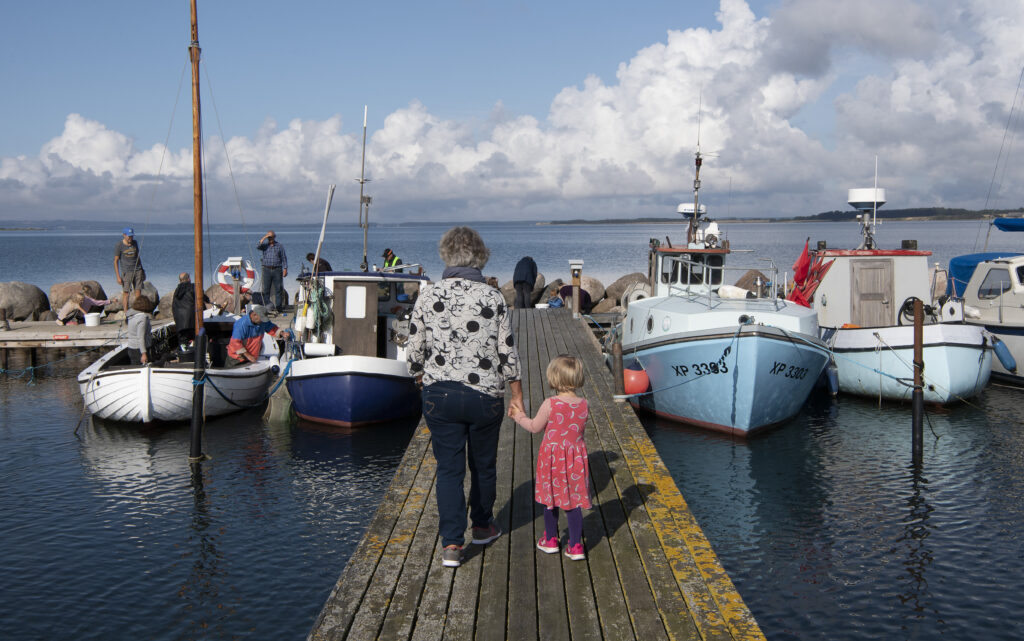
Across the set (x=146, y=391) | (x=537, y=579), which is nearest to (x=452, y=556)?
(x=537, y=579)

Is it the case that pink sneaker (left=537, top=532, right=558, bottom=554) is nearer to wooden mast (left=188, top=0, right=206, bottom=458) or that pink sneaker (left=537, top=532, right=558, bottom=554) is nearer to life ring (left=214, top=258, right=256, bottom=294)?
wooden mast (left=188, top=0, right=206, bottom=458)

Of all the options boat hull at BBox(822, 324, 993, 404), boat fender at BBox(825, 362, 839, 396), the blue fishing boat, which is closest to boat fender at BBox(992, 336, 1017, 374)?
boat hull at BBox(822, 324, 993, 404)

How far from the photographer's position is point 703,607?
511 cm

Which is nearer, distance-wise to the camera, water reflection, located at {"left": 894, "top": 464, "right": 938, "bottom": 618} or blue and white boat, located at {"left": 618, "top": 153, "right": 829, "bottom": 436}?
water reflection, located at {"left": 894, "top": 464, "right": 938, "bottom": 618}

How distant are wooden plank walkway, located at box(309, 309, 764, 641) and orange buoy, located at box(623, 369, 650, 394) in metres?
5.43

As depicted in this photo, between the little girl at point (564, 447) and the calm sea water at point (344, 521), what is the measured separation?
2.86m

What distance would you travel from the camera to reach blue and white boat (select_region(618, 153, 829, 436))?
12.8 meters

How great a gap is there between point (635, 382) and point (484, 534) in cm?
774

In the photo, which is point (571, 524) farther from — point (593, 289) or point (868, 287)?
point (593, 289)

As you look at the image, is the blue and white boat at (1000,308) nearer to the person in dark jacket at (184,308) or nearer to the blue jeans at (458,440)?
the blue jeans at (458,440)

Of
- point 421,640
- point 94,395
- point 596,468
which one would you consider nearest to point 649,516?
point 596,468

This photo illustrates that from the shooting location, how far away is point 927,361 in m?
16.1

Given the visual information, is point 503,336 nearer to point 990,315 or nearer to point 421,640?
point 421,640

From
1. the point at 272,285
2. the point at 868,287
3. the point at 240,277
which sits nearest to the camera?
the point at 868,287
